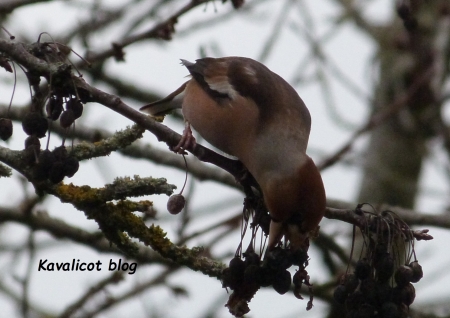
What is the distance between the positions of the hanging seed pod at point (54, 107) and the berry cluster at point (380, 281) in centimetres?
138

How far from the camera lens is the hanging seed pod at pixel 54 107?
3109 millimetres

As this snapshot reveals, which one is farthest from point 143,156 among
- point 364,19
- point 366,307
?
point 364,19

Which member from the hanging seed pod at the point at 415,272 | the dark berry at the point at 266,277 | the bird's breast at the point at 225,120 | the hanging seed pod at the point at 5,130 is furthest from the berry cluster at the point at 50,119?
the hanging seed pod at the point at 415,272

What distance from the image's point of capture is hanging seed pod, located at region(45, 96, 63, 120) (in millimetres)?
3109

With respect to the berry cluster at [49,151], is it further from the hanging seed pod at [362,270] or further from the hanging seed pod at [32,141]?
the hanging seed pod at [362,270]

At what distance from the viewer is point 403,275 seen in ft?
10.5

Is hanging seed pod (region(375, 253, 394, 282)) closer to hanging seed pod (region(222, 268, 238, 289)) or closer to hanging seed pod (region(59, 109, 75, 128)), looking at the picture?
hanging seed pod (region(222, 268, 238, 289))

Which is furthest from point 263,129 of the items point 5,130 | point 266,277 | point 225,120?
point 5,130

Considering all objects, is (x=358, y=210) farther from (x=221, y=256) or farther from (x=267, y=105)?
(x=221, y=256)

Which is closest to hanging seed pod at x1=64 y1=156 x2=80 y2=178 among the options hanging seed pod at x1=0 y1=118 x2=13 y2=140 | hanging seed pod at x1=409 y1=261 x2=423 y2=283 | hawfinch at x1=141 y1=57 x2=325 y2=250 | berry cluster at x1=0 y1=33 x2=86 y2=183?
berry cluster at x1=0 y1=33 x2=86 y2=183

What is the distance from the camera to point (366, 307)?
3.12 meters

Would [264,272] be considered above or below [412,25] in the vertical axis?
below

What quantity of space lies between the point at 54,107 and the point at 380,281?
1551mm

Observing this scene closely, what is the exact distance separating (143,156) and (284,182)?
7.14 ft
